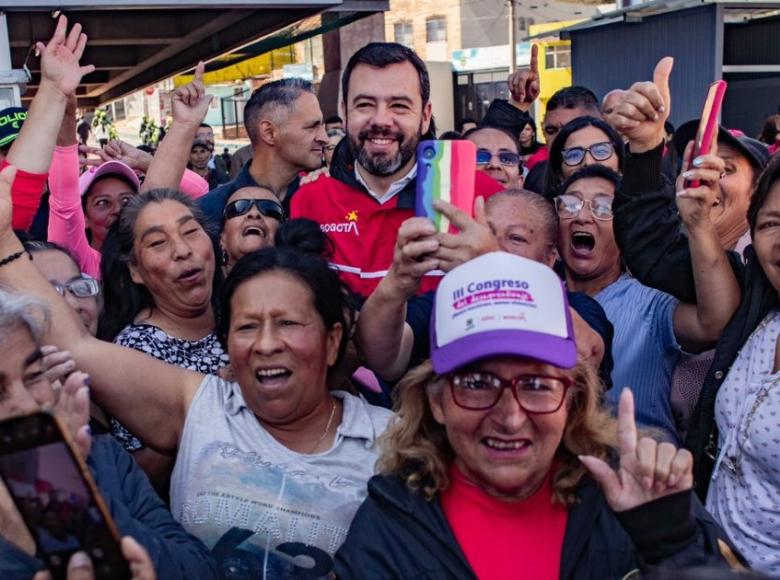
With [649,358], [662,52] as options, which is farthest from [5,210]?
[662,52]

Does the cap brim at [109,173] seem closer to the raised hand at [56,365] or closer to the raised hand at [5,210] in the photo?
the raised hand at [5,210]

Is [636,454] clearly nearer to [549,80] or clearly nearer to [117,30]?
[117,30]

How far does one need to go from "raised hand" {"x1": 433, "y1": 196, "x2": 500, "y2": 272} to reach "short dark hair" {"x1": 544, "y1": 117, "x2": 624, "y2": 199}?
2381 millimetres

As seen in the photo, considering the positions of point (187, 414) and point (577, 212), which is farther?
point (577, 212)

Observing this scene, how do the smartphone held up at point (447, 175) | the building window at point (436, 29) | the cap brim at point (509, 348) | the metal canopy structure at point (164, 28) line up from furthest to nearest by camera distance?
the building window at point (436, 29), the metal canopy structure at point (164, 28), the smartphone held up at point (447, 175), the cap brim at point (509, 348)

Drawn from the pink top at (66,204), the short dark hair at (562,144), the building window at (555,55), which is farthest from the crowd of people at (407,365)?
the building window at (555,55)

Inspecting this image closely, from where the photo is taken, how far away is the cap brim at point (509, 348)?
6.61ft

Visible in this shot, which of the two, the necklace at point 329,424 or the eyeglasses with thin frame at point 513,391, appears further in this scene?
the necklace at point 329,424

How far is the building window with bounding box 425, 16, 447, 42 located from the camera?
154ft

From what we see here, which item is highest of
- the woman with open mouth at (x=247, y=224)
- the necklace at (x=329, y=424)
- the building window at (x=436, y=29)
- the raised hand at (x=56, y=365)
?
the building window at (x=436, y=29)

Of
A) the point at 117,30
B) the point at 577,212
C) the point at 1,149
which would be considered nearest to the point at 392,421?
the point at 577,212

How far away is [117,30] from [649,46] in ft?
19.3

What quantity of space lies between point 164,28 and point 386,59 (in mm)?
4979

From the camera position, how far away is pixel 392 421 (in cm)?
240
